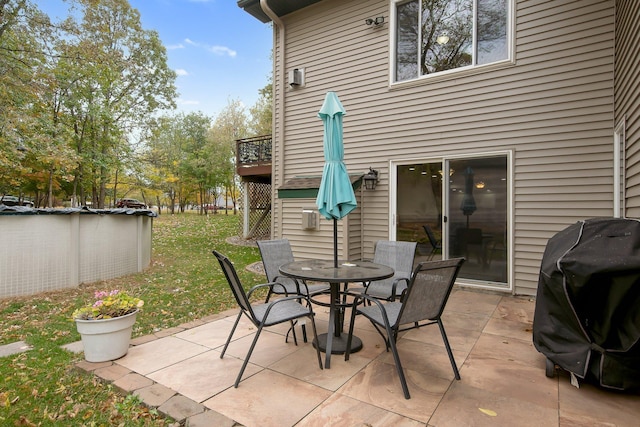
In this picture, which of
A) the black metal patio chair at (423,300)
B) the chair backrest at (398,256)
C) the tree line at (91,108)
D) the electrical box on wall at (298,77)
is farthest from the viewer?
the tree line at (91,108)

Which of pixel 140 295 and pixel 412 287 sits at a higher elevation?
pixel 412 287

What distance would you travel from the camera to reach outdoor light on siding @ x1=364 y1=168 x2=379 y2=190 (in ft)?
19.8

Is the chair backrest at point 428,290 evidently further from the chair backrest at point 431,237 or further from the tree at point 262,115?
the tree at point 262,115

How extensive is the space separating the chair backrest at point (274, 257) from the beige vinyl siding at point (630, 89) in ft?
12.1

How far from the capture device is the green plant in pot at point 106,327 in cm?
275

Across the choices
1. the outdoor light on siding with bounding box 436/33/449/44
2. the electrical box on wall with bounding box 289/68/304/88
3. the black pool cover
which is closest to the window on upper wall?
the outdoor light on siding with bounding box 436/33/449/44

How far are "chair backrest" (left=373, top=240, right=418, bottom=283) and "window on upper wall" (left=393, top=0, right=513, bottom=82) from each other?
129 inches

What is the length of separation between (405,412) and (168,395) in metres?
1.60

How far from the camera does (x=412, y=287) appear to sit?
2316 mm

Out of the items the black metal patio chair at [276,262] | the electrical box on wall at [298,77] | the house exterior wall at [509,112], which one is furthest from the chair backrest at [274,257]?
the electrical box on wall at [298,77]

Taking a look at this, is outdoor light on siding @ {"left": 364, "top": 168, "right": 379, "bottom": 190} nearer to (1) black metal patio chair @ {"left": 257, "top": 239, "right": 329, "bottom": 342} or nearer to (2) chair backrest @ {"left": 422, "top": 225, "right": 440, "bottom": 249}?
(2) chair backrest @ {"left": 422, "top": 225, "right": 440, "bottom": 249}

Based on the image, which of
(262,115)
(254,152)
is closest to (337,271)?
(254,152)

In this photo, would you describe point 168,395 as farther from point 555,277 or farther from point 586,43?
point 586,43

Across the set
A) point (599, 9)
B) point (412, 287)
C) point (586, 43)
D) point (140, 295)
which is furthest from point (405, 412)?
point (599, 9)
